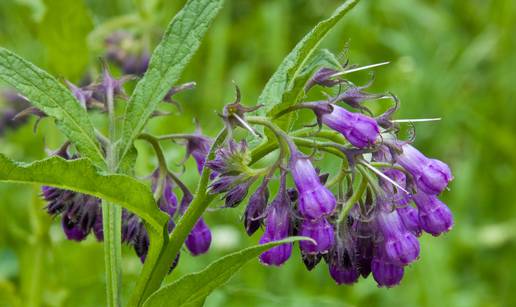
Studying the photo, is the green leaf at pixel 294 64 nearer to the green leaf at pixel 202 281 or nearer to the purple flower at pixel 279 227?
the purple flower at pixel 279 227

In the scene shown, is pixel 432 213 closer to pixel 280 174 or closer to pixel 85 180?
pixel 280 174

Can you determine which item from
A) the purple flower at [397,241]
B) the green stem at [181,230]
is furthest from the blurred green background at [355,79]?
the purple flower at [397,241]

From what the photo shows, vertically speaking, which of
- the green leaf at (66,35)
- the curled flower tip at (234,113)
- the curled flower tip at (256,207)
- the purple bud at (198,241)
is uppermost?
the green leaf at (66,35)

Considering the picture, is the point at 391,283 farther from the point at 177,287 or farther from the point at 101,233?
the point at 101,233

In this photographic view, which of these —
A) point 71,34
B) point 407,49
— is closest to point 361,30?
point 407,49

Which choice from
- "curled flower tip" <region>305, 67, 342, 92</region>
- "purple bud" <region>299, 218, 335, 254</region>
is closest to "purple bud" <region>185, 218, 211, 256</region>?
"purple bud" <region>299, 218, 335, 254</region>
